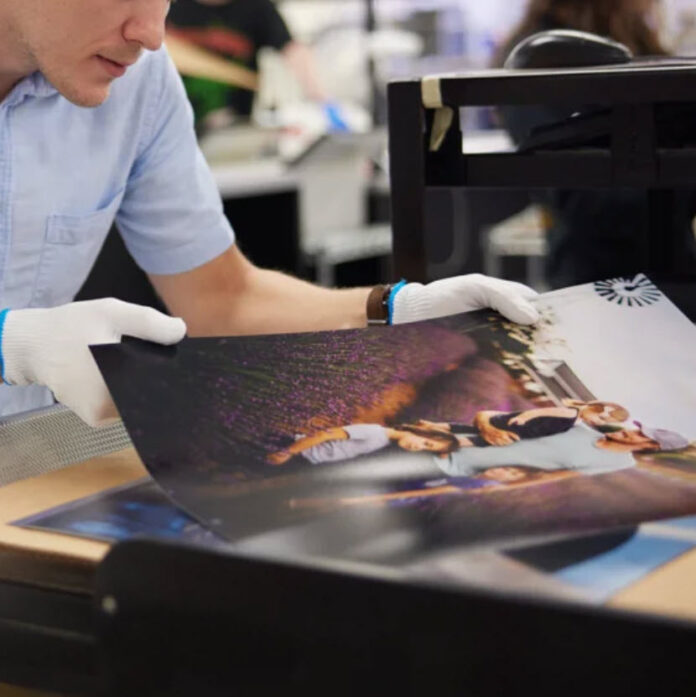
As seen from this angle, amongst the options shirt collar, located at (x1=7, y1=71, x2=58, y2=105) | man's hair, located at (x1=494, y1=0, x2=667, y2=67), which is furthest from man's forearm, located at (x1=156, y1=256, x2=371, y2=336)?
man's hair, located at (x1=494, y1=0, x2=667, y2=67)

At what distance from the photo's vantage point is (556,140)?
109 centimetres

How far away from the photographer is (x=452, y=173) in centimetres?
105

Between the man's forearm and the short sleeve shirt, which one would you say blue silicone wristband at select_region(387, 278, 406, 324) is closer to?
the man's forearm

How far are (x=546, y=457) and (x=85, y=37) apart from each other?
639 mm

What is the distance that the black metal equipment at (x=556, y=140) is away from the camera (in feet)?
3.15

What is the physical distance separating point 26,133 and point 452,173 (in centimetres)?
47

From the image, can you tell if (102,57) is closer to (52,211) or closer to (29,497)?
(52,211)

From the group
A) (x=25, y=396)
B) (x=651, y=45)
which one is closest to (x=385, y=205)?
(x=651, y=45)

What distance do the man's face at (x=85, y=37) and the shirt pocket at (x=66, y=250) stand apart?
0.19m

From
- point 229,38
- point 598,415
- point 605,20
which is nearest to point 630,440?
point 598,415

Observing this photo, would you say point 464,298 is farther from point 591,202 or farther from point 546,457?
point 591,202

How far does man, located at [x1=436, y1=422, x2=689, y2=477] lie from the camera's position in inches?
25.8

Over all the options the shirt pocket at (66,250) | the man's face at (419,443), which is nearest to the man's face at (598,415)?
the man's face at (419,443)

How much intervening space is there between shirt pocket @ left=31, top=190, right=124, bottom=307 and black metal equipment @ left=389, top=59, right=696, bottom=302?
0.40 metres
